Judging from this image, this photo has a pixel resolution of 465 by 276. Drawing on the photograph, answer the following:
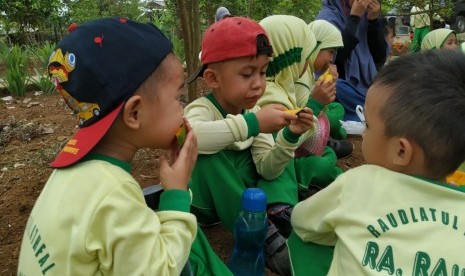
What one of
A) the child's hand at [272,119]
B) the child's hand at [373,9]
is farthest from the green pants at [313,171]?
the child's hand at [373,9]

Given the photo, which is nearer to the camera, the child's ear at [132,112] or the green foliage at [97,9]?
the child's ear at [132,112]

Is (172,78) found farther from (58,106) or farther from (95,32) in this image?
(58,106)

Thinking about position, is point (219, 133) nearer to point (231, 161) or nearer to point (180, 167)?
point (231, 161)

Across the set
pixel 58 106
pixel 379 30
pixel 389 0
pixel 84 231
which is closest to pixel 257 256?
pixel 84 231

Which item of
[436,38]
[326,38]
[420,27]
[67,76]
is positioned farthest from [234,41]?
[420,27]

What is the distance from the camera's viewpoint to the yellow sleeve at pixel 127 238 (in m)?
0.99

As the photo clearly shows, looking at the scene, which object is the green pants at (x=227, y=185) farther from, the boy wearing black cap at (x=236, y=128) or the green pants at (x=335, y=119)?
the green pants at (x=335, y=119)

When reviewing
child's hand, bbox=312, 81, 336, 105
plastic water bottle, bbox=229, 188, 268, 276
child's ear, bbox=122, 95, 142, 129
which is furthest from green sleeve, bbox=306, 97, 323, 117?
child's ear, bbox=122, 95, 142, 129

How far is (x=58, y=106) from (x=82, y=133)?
4.06 metres

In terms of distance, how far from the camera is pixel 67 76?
43.2 inches

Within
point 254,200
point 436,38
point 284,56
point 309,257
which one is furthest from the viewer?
point 436,38

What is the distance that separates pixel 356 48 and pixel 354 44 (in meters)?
0.26

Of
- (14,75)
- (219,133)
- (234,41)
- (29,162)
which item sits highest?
(234,41)

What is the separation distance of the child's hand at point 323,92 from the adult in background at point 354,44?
1.80 metres
